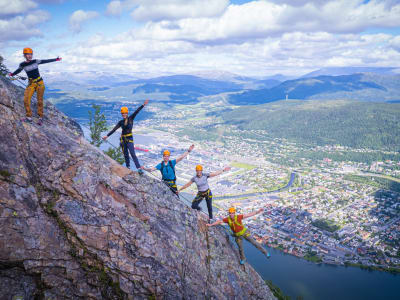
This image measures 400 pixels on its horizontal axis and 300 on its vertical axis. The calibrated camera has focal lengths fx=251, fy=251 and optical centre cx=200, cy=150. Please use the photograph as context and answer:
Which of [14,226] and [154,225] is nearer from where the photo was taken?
[14,226]

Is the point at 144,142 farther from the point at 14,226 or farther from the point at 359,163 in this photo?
the point at 14,226

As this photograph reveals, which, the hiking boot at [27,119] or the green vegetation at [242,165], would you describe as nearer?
the hiking boot at [27,119]

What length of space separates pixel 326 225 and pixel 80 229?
7360cm

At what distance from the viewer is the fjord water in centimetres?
4594

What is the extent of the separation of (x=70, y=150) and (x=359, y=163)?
539ft

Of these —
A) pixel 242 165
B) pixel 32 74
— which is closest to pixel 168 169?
pixel 32 74

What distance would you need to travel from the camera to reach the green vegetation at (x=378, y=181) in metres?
104

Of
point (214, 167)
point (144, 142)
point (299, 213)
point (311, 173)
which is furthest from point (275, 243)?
point (144, 142)

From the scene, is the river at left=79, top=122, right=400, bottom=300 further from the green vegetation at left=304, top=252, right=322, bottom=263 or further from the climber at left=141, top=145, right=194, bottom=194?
the climber at left=141, top=145, right=194, bottom=194

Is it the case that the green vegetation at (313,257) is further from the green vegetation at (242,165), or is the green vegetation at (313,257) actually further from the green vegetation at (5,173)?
the green vegetation at (242,165)

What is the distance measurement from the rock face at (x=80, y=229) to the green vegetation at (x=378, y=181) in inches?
4756

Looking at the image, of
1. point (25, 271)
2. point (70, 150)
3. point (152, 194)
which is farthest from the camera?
point (152, 194)

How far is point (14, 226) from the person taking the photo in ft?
24.6

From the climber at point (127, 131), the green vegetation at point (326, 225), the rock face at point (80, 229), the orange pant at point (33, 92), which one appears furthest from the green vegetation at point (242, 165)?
the orange pant at point (33, 92)
